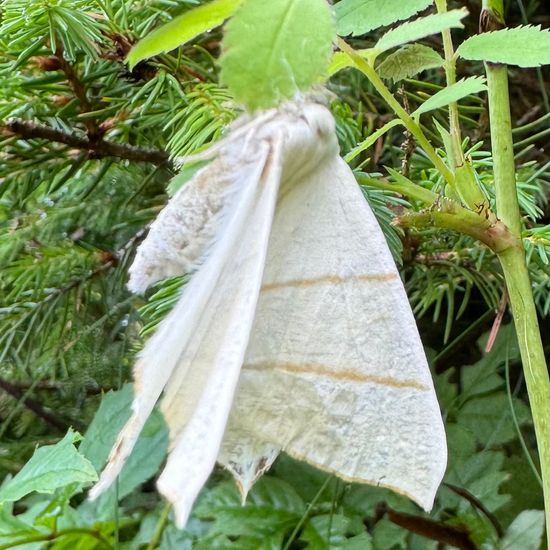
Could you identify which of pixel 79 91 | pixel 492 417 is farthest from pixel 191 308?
pixel 492 417

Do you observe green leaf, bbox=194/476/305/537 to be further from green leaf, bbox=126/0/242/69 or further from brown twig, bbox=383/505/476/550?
green leaf, bbox=126/0/242/69

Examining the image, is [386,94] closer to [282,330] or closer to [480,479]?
[282,330]

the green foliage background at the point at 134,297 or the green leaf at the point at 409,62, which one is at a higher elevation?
the green leaf at the point at 409,62

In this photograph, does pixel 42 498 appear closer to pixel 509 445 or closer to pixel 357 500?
pixel 357 500

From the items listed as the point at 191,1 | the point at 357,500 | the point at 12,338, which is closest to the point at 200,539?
the point at 357,500

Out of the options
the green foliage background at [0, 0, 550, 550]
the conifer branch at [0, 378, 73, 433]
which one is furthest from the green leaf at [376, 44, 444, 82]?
the conifer branch at [0, 378, 73, 433]

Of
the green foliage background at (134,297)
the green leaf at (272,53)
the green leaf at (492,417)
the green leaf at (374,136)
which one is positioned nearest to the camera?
the green leaf at (272,53)

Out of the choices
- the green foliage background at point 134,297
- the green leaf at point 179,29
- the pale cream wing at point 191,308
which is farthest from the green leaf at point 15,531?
the green leaf at point 179,29

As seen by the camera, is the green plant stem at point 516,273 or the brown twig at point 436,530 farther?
the brown twig at point 436,530

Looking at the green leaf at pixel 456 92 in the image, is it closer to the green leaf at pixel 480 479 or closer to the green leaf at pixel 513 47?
the green leaf at pixel 513 47
